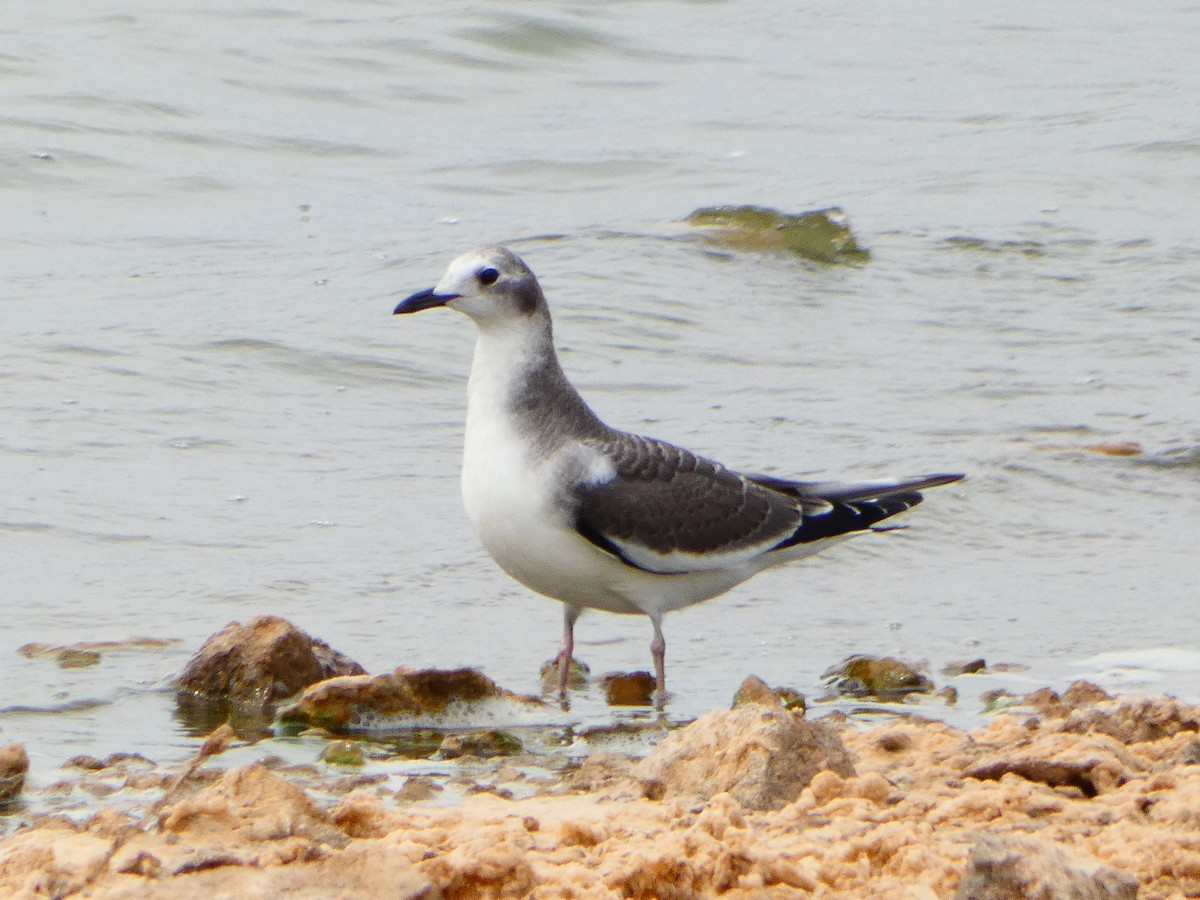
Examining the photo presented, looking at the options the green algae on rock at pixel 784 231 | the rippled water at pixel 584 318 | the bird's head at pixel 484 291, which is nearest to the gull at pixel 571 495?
the bird's head at pixel 484 291

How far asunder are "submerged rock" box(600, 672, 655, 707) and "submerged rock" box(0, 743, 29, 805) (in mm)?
2006

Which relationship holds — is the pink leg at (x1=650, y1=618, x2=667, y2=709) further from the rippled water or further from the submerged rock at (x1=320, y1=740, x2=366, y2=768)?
the submerged rock at (x1=320, y1=740, x2=366, y2=768)

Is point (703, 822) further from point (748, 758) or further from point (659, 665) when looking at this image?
point (659, 665)

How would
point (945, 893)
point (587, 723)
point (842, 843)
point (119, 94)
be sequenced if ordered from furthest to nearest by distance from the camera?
point (119, 94)
point (587, 723)
point (842, 843)
point (945, 893)

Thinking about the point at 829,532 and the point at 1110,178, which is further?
the point at 1110,178

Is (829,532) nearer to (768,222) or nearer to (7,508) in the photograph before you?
(7,508)

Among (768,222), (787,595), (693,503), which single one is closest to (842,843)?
(693,503)

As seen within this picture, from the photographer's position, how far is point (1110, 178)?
15352 mm

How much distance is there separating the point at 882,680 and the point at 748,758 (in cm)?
197

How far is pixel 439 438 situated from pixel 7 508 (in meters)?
2.19

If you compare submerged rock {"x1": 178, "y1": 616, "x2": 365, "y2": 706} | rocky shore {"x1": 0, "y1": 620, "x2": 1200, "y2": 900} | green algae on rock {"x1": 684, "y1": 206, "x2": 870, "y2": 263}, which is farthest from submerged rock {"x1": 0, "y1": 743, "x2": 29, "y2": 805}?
green algae on rock {"x1": 684, "y1": 206, "x2": 870, "y2": 263}

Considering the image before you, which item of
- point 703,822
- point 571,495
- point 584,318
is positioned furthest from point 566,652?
point 584,318

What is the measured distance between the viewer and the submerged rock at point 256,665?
17.7ft

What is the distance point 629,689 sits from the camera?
591 cm
